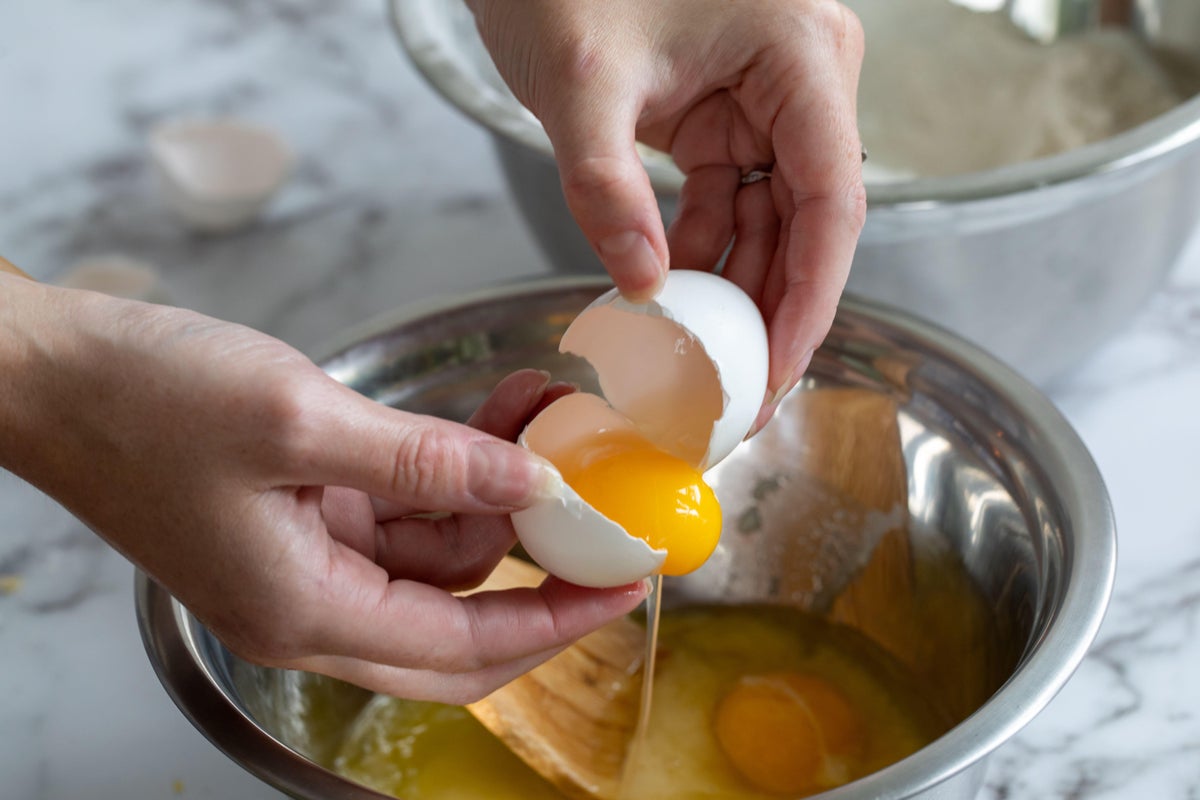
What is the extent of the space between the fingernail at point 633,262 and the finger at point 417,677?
0.93ft

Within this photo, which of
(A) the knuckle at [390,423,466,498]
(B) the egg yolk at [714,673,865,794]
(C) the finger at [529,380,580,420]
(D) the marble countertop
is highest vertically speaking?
(A) the knuckle at [390,423,466,498]

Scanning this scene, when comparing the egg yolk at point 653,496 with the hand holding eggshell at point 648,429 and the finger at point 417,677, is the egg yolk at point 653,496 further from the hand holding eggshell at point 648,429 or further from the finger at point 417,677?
the finger at point 417,677

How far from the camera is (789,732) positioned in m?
1.21

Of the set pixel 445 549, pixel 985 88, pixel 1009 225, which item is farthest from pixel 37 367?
pixel 985 88

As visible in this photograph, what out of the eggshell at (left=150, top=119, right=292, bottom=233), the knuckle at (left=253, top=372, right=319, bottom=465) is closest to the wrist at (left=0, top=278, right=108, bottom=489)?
the knuckle at (left=253, top=372, right=319, bottom=465)

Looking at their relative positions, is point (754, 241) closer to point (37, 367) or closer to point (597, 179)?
point (597, 179)

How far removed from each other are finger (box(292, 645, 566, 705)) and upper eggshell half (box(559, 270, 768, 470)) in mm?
207

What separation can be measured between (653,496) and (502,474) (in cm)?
19

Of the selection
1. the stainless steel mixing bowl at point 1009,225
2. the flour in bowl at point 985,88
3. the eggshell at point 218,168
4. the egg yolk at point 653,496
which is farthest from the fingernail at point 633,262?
the eggshell at point 218,168

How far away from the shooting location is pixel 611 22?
103 cm

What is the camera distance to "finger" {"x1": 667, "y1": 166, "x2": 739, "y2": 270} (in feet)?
3.92

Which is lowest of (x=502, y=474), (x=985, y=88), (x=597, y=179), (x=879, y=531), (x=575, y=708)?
(x=575, y=708)

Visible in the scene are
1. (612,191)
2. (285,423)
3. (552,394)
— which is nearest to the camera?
(285,423)

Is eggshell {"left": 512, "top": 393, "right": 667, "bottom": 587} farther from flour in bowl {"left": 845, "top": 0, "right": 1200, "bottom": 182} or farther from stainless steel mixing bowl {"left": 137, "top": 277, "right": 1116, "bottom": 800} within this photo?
flour in bowl {"left": 845, "top": 0, "right": 1200, "bottom": 182}
